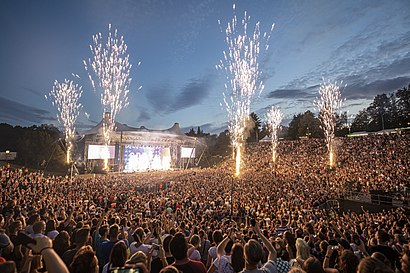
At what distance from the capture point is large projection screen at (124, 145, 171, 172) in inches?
1489

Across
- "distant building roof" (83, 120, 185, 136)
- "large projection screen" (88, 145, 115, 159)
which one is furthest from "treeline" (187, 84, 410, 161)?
"large projection screen" (88, 145, 115, 159)

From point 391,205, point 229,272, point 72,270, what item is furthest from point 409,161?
point 72,270

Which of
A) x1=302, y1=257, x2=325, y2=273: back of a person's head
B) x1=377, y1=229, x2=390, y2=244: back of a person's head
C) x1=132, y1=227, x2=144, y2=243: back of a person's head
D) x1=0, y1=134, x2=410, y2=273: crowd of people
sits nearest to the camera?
Result: x1=302, y1=257, x2=325, y2=273: back of a person's head

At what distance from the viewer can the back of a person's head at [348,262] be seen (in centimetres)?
276

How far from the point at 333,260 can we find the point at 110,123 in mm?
38200

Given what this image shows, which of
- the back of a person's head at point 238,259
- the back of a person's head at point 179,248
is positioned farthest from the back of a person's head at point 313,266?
the back of a person's head at point 179,248

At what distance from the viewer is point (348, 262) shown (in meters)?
2.79

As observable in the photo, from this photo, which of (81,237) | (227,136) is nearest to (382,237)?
(81,237)

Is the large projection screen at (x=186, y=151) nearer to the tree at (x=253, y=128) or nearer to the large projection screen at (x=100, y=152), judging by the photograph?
the large projection screen at (x=100, y=152)

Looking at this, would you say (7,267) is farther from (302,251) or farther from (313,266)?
(302,251)

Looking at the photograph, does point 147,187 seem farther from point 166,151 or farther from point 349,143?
point 349,143

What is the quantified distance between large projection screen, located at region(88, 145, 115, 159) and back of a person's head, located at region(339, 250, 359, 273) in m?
35.0

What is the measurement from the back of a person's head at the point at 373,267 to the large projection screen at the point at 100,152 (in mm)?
35640

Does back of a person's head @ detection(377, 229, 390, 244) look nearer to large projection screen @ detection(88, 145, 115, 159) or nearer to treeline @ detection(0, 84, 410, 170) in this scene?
treeline @ detection(0, 84, 410, 170)
